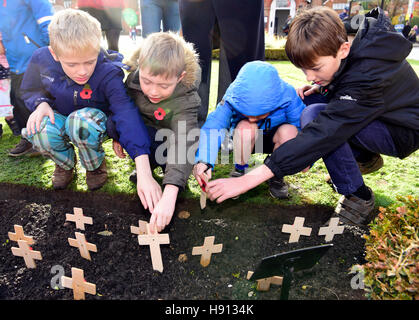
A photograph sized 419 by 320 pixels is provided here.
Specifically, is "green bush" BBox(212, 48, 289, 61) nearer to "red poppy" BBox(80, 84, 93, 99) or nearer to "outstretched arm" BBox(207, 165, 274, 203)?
"red poppy" BBox(80, 84, 93, 99)

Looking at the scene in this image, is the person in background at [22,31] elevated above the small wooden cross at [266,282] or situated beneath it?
elevated above

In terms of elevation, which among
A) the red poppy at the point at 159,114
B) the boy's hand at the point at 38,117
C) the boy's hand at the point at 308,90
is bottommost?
the boy's hand at the point at 38,117

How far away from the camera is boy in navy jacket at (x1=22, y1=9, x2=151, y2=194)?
1.83 m

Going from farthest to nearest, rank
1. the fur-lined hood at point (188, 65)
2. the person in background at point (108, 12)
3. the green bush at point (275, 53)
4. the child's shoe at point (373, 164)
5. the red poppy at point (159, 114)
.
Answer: the green bush at point (275, 53) < the person in background at point (108, 12) < the child's shoe at point (373, 164) < the red poppy at point (159, 114) < the fur-lined hood at point (188, 65)

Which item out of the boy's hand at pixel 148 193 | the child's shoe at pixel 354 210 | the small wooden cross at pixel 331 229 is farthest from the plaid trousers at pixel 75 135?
the child's shoe at pixel 354 210

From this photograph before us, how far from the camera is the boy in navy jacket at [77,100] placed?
5.99 feet

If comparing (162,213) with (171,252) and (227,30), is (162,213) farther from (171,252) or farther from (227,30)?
(227,30)

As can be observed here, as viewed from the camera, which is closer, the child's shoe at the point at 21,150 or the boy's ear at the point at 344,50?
the boy's ear at the point at 344,50

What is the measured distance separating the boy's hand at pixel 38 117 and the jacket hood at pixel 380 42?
186 centimetres

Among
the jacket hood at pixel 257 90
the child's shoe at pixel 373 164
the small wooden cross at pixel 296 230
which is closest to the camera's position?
the small wooden cross at pixel 296 230

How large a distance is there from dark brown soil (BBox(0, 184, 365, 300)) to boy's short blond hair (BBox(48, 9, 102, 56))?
3.26 ft

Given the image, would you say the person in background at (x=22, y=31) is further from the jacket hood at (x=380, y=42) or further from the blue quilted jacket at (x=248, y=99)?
the jacket hood at (x=380, y=42)

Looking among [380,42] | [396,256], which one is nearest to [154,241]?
[396,256]

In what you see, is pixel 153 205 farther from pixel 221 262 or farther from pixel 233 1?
pixel 233 1
